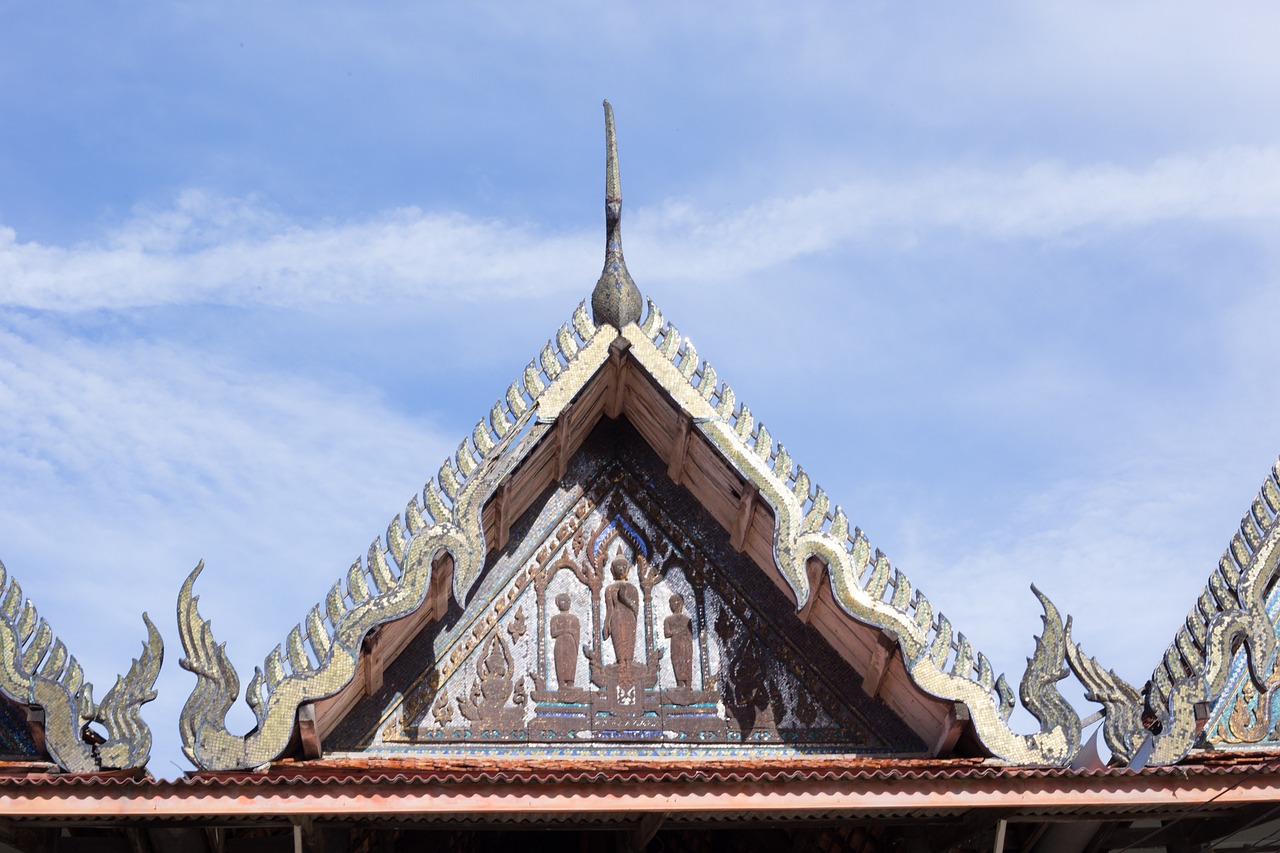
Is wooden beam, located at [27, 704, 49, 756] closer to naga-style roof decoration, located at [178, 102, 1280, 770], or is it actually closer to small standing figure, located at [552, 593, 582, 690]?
naga-style roof decoration, located at [178, 102, 1280, 770]

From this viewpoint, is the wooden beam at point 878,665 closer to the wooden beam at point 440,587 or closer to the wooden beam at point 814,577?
the wooden beam at point 814,577

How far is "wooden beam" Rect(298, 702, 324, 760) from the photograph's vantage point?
831 cm

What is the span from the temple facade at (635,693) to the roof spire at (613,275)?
0.6 inches

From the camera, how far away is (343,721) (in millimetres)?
8977

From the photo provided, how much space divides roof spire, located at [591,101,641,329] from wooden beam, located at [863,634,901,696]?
2.30 meters

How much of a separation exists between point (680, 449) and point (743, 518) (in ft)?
1.78

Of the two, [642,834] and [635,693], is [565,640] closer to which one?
[635,693]

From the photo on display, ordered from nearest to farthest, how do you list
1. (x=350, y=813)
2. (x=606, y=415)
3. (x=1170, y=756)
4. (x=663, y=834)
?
1. (x=350, y=813)
2. (x=1170, y=756)
3. (x=663, y=834)
4. (x=606, y=415)

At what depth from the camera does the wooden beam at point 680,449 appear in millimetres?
9352

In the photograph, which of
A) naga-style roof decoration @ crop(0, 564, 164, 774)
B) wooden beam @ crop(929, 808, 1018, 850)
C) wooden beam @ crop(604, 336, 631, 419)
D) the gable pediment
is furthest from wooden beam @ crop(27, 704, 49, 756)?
wooden beam @ crop(929, 808, 1018, 850)

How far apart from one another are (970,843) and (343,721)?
10.5ft

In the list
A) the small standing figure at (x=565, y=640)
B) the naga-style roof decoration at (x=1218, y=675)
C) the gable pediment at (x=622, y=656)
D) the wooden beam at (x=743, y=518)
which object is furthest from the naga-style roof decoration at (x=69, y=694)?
the naga-style roof decoration at (x=1218, y=675)

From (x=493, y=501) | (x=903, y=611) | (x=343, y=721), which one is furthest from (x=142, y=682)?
(x=903, y=611)

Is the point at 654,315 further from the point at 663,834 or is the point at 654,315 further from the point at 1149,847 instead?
the point at 1149,847
